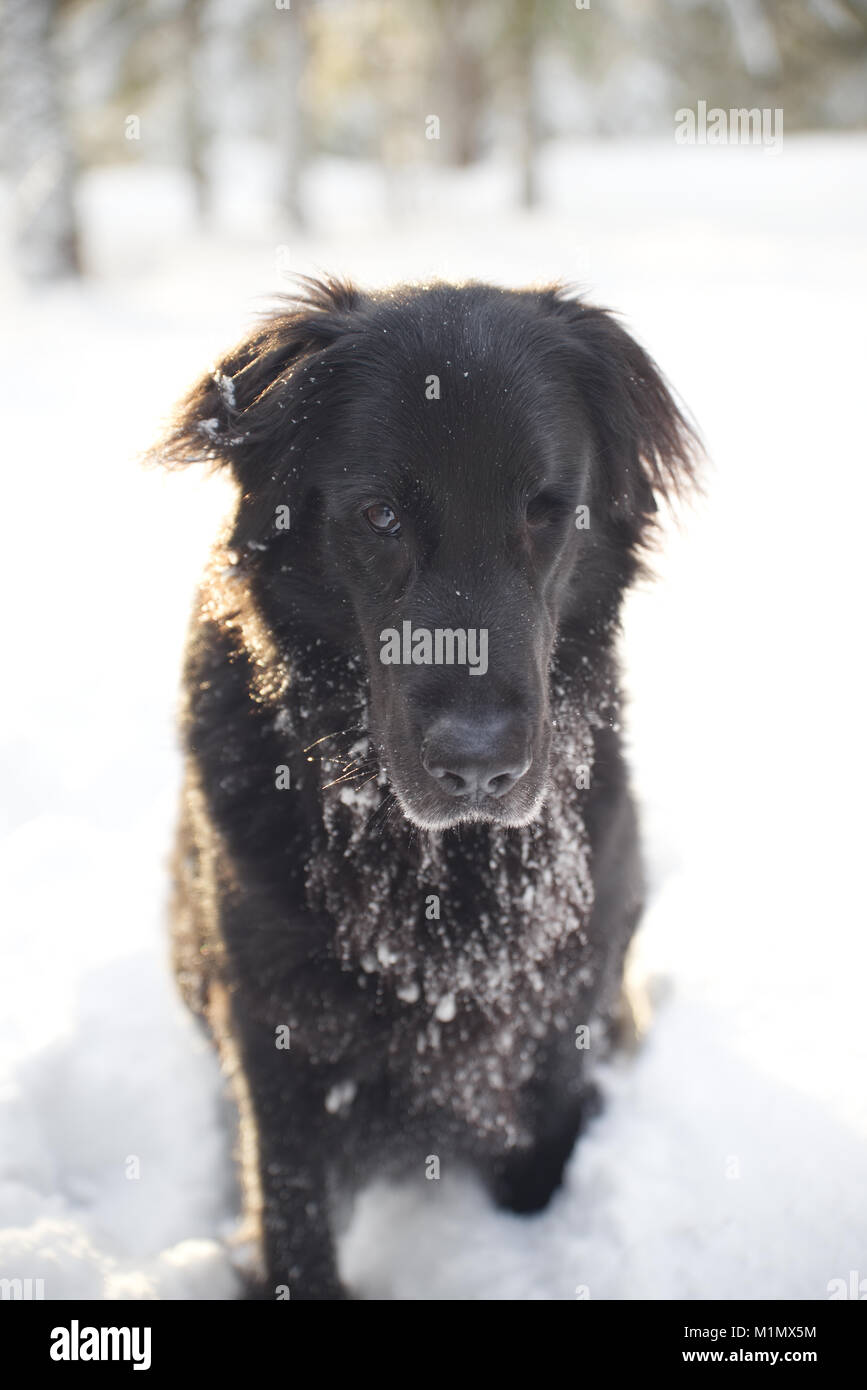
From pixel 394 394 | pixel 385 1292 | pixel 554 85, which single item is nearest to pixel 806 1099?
pixel 385 1292

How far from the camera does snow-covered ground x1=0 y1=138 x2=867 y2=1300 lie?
2.50 m

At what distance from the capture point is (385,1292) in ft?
8.46

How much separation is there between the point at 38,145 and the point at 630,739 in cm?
1074

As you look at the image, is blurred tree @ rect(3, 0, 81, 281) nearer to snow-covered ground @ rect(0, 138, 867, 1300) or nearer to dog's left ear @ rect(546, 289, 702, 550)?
snow-covered ground @ rect(0, 138, 867, 1300)

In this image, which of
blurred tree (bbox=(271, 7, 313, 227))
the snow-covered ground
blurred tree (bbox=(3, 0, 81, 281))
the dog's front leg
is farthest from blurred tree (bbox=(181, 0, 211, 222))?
the dog's front leg

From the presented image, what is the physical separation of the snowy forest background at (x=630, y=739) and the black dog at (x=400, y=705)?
0.30 metres

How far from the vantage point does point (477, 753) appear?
189 cm

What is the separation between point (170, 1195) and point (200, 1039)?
0.47m

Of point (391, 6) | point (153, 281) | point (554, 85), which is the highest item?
point (554, 85)

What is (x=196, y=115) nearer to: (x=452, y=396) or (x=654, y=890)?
(x=654, y=890)

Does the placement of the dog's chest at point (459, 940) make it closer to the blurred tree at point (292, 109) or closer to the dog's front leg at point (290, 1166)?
the dog's front leg at point (290, 1166)

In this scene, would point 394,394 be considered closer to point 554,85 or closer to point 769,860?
point 769,860

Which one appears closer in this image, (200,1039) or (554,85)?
(200,1039)

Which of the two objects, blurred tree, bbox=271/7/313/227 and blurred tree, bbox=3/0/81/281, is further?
blurred tree, bbox=271/7/313/227
